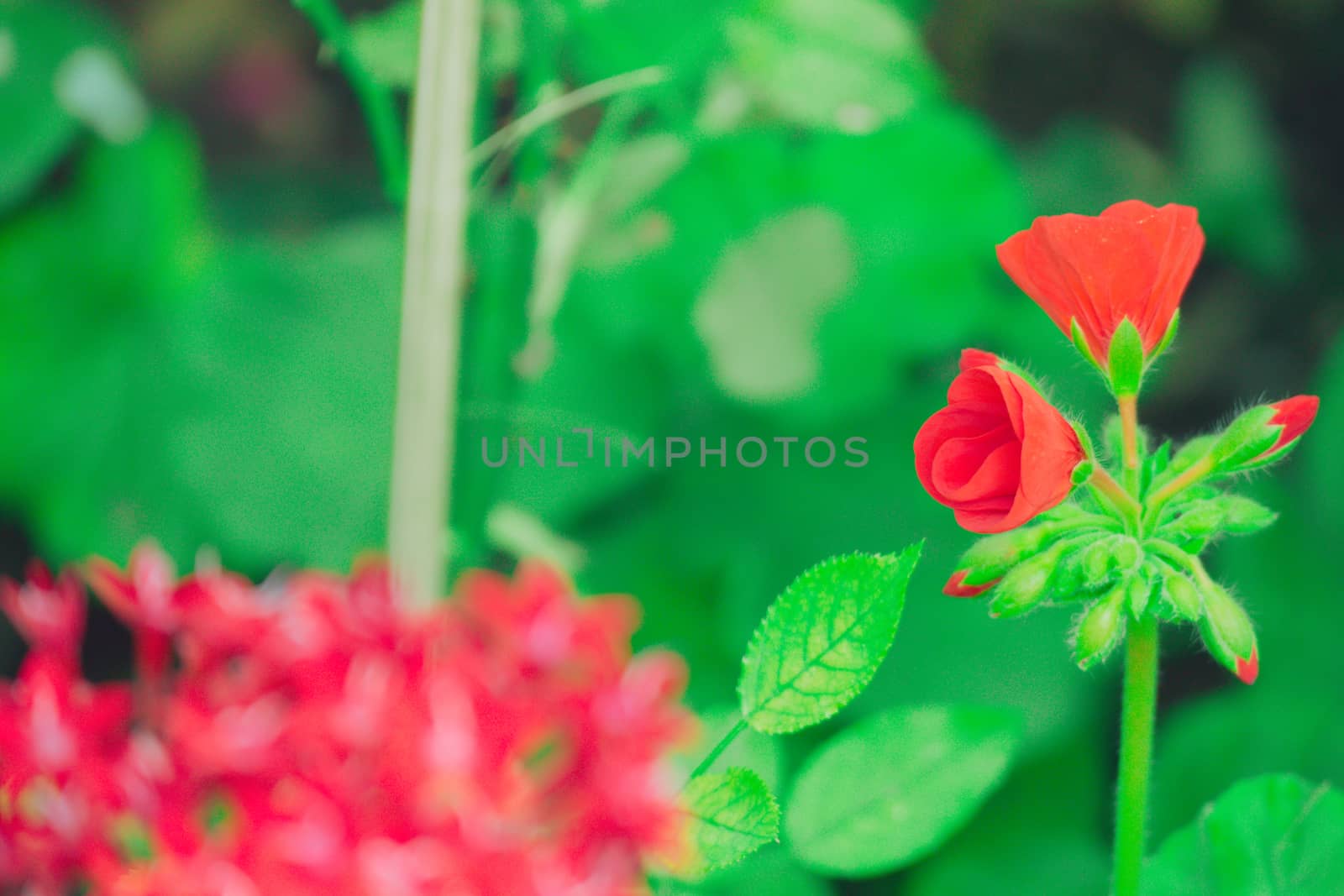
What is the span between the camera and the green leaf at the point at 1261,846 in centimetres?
28

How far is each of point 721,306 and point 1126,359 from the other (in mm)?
487

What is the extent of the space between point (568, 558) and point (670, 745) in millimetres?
399

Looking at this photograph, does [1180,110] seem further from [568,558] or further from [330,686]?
[330,686]

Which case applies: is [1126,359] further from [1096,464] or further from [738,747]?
[738,747]

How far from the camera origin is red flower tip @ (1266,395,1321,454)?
0.77 feet

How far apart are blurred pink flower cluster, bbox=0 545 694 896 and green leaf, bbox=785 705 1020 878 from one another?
4 centimetres

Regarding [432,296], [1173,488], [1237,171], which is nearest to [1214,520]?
[1173,488]

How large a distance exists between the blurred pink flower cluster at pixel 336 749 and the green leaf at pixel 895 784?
0.04 metres

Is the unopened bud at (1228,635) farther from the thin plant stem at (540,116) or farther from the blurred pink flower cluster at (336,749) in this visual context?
the thin plant stem at (540,116)

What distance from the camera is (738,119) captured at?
29.2 inches

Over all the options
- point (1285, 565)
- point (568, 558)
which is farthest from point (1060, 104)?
point (568, 558)

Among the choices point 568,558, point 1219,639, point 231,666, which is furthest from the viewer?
point 568,558

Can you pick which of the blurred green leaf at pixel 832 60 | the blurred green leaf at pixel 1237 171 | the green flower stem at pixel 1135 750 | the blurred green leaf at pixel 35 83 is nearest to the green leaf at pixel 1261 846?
the green flower stem at pixel 1135 750

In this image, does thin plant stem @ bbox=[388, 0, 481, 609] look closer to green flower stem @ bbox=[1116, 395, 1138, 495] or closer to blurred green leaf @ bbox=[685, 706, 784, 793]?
blurred green leaf @ bbox=[685, 706, 784, 793]
